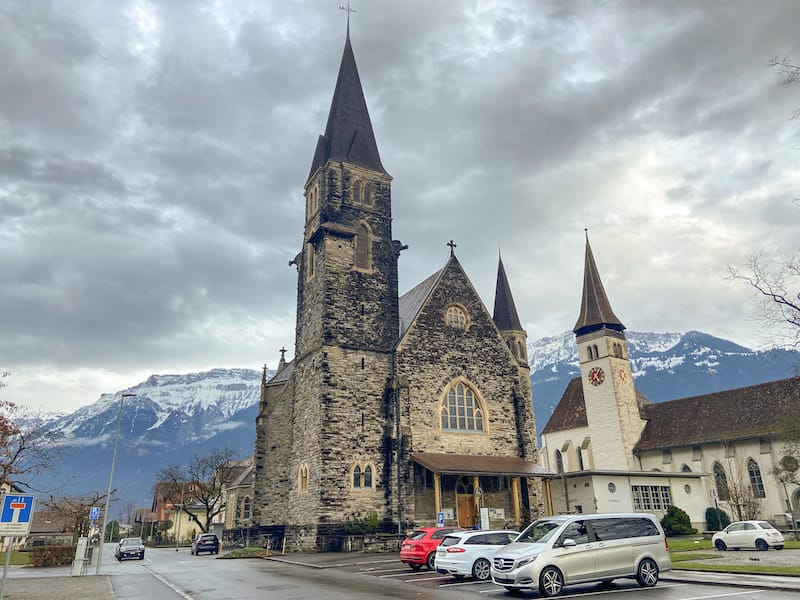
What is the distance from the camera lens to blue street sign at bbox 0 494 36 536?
38.2 feet

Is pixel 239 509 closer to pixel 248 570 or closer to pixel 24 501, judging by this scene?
pixel 248 570

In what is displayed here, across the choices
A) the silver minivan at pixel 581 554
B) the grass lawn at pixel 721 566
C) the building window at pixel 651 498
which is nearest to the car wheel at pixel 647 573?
the silver minivan at pixel 581 554

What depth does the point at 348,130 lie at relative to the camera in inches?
1571

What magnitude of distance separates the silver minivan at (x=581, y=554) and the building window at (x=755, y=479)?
1421 inches

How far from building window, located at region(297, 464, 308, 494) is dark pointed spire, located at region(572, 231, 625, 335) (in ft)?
120

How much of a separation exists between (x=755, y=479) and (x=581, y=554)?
38912mm

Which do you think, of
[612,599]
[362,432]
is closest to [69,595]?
[612,599]

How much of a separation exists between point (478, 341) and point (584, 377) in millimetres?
Result: 27767

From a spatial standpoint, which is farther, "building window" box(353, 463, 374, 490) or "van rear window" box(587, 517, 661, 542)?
"building window" box(353, 463, 374, 490)

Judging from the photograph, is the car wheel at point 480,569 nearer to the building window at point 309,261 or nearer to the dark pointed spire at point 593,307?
the building window at point 309,261

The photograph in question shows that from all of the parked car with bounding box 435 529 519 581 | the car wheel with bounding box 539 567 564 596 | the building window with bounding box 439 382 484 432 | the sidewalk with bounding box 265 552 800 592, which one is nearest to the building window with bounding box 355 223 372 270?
the building window with bounding box 439 382 484 432

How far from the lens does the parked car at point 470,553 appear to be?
17.2 metres

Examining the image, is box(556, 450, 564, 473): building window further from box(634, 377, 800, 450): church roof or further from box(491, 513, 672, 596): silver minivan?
box(491, 513, 672, 596): silver minivan

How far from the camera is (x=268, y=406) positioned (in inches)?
Result: 1507
